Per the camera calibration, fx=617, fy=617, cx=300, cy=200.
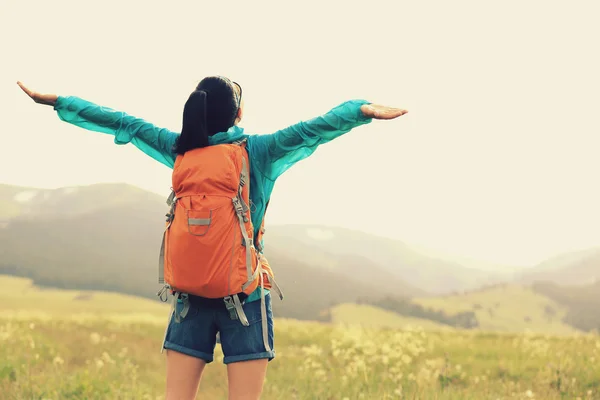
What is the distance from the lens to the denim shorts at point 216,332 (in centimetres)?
403

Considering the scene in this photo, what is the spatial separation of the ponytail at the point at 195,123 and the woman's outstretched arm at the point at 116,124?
32 centimetres

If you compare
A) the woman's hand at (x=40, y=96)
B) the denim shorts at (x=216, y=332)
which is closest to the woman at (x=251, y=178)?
the denim shorts at (x=216, y=332)

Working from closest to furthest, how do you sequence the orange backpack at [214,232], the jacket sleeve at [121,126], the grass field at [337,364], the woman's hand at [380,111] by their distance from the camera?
the woman's hand at [380,111], the orange backpack at [214,232], the jacket sleeve at [121,126], the grass field at [337,364]

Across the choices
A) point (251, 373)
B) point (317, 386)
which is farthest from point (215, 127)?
point (317, 386)

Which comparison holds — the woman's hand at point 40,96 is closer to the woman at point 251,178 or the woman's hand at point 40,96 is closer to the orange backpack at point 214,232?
the woman at point 251,178

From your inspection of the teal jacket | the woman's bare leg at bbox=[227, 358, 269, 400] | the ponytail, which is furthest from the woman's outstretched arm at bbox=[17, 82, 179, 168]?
the woman's bare leg at bbox=[227, 358, 269, 400]

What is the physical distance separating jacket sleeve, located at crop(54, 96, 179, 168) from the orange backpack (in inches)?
18.2

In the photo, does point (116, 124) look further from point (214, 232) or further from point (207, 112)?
point (214, 232)

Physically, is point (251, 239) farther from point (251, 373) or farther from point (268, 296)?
point (251, 373)

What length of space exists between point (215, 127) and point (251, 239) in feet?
2.63

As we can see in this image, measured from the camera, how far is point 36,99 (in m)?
4.92

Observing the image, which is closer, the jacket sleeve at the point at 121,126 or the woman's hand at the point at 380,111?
the woman's hand at the point at 380,111

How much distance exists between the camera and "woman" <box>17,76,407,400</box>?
3.99 metres

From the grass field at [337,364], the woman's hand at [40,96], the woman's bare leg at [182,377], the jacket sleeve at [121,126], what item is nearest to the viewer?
the woman's bare leg at [182,377]
